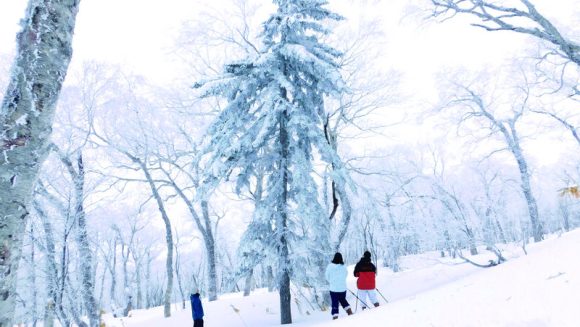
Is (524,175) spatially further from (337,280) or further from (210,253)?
(210,253)

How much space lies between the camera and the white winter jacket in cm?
915

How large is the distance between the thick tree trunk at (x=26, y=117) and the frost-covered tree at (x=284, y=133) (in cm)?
715

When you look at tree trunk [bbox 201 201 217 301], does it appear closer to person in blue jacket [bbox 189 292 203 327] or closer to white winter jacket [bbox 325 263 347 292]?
person in blue jacket [bbox 189 292 203 327]

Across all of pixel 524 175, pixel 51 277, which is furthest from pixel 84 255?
pixel 524 175

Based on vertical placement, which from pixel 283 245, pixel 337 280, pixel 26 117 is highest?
pixel 26 117

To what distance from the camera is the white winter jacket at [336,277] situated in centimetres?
915

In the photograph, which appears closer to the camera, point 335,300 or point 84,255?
point 335,300

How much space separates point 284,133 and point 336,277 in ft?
14.2

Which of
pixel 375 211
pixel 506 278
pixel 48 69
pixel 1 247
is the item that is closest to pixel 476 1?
pixel 375 211

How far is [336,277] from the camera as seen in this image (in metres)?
Answer: 9.13

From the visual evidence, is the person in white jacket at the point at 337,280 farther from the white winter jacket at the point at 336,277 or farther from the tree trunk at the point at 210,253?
the tree trunk at the point at 210,253

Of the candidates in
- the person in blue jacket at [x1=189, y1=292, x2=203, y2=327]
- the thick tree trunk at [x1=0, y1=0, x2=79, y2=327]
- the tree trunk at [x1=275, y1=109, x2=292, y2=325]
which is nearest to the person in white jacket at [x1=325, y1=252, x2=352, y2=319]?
the tree trunk at [x1=275, y1=109, x2=292, y2=325]

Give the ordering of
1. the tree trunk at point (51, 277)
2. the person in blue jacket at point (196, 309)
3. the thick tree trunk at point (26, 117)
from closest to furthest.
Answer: the thick tree trunk at point (26, 117), the tree trunk at point (51, 277), the person in blue jacket at point (196, 309)

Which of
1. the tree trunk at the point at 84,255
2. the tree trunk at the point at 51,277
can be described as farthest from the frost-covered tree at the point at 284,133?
the tree trunk at the point at 51,277
